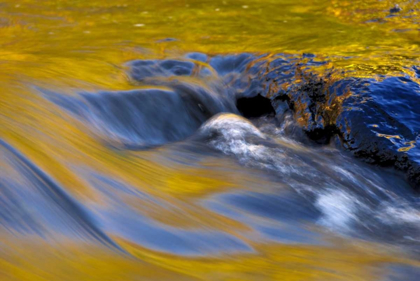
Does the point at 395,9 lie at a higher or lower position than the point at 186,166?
higher

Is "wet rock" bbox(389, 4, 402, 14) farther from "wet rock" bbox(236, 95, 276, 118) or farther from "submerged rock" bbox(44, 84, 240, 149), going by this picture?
"submerged rock" bbox(44, 84, 240, 149)

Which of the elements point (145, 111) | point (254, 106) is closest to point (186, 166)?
point (145, 111)

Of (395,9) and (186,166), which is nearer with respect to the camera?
(186,166)

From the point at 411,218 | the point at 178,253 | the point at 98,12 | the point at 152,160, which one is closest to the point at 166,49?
the point at 98,12

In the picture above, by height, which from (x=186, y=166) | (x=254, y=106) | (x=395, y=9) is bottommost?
(x=186, y=166)

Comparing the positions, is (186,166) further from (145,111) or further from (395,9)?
(395,9)

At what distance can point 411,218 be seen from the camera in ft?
11.3

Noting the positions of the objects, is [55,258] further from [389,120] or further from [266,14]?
[266,14]

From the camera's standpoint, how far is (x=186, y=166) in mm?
3807

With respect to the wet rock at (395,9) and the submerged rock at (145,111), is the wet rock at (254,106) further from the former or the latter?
the wet rock at (395,9)

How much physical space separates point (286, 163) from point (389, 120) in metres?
0.86

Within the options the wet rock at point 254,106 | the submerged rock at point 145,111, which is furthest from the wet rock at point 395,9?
the submerged rock at point 145,111

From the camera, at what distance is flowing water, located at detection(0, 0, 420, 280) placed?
8.21 feet

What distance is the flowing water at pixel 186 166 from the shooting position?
8.21ft
